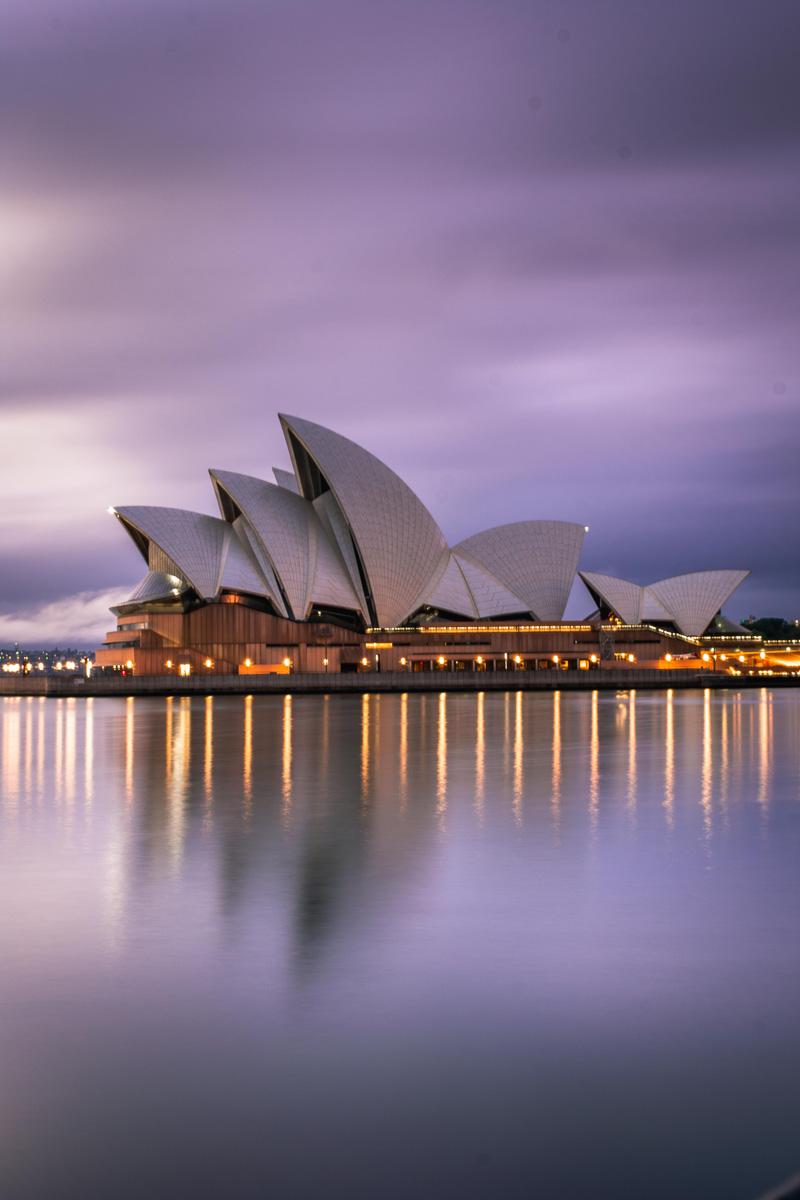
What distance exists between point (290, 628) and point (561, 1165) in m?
63.6

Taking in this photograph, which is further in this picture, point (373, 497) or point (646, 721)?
point (373, 497)

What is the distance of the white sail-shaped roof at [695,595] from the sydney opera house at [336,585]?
1068 cm

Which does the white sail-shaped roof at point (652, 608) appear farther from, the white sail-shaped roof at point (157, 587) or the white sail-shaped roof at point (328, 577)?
the white sail-shaped roof at point (157, 587)

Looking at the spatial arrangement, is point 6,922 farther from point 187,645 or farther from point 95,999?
point 187,645

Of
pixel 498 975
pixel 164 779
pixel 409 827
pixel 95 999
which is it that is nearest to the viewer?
pixel 95 999

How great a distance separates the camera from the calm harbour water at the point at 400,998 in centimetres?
477

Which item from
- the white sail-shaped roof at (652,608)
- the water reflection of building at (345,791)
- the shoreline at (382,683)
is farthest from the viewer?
the white sail-shaped roof at (652,608)

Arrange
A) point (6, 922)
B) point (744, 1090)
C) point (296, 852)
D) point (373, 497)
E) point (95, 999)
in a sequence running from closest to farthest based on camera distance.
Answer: point (744, 1090) < point (95, 999) < point (6, 922) < point (296, 852) < point (373, 497)

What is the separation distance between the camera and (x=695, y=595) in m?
86.0

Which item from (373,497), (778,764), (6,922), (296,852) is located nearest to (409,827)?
(296,852)

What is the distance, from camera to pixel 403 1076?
18.3 feet

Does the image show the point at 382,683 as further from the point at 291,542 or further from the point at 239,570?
the point at 239,570

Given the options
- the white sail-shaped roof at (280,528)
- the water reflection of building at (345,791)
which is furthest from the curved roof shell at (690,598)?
the water reflection of building at (345,791)

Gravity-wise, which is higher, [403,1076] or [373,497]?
[373,497]
